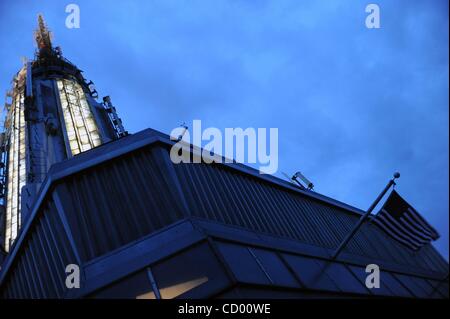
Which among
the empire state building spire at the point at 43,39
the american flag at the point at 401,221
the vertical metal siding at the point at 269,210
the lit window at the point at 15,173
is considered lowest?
the american flag at the point at 401,221

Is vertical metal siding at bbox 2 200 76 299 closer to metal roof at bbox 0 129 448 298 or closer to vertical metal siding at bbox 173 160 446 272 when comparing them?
metal roof at bbox 0 129 448 298

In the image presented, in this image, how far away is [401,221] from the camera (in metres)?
16.0

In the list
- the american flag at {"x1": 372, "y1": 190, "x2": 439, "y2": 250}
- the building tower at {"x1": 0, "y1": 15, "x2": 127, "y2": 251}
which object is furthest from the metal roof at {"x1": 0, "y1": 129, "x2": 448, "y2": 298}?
the building tower at {"x1": 0, "y1": 15, "x2": 127, "y2": 251}

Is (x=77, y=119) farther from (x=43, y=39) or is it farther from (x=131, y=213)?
(x=131, y=213)

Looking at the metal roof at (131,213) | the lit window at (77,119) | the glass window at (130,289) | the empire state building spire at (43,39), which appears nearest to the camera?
the glass window at (130,289)

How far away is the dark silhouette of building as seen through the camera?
1117 cm

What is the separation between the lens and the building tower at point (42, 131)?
3431cm

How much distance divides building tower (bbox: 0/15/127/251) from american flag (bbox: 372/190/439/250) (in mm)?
21857

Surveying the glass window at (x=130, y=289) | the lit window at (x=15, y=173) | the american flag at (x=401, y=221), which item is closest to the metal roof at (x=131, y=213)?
the glass window at (x=130, y=289)

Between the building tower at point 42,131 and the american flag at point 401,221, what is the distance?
861 inches

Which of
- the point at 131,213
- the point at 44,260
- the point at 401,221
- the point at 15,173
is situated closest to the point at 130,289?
the point at 131,213

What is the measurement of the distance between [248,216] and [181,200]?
345 centimetres

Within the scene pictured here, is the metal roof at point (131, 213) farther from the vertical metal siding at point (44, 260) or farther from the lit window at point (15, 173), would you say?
the lit window at point (15, 173)
